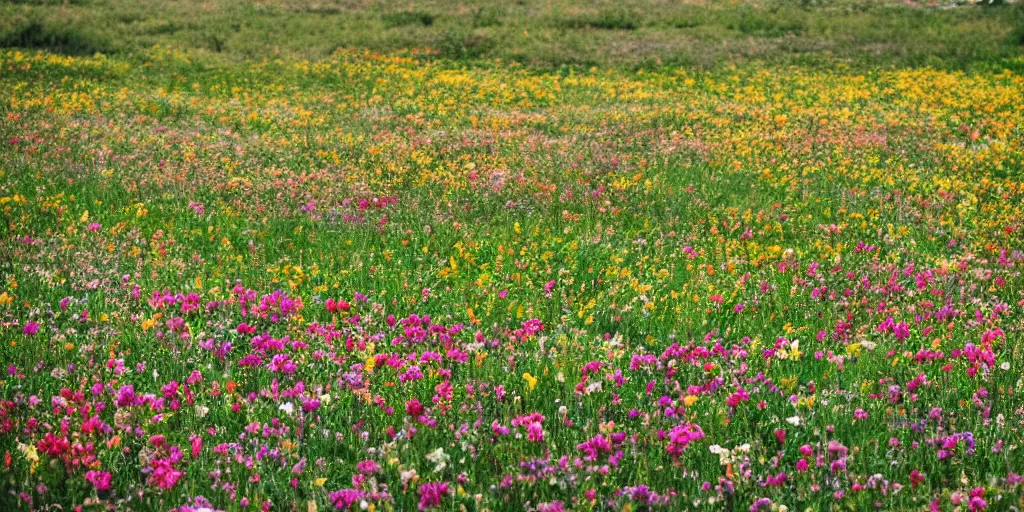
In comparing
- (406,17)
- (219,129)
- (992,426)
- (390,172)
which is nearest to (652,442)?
(992,426)

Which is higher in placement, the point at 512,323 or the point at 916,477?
the point at 916,477

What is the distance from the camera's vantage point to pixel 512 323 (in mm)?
6062

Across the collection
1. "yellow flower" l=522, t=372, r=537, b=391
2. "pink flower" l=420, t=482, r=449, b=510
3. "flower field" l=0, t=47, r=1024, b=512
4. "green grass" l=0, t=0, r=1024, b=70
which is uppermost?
"green grass" l=0, t=0, r=1024, b=70

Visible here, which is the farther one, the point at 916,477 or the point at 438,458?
the point at 438,458

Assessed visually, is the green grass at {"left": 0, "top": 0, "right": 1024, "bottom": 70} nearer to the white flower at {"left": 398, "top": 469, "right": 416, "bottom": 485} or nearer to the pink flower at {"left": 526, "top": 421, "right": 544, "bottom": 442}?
the pink flower at {"left": 526, "top": 421, "right": 544, "bottom": 442}

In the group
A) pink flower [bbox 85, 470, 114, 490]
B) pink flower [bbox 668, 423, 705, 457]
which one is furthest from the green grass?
pink flower [bbox 85, 470, 114, 490]

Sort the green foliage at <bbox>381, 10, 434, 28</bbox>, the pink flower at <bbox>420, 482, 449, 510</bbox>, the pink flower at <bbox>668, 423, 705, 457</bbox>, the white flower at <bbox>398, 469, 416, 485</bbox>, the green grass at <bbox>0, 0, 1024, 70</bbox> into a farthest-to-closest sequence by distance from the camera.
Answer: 1. the green foliage at <bbox>381, 10, 434, 28</bbox>
2. the green grass at <bbox>0, 0, 1024, 70</bbox>
3. the pink flower at <bbox>668, 423, 705, 457</bbox>
4. the white flower at <bbox>398, 469, 416, 485</bbox>
5. the pink flower at <bbox>420, 482, 449, 510</bbox>

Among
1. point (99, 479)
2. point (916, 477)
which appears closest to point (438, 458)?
point (99, 479)

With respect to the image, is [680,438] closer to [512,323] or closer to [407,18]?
[512,323]

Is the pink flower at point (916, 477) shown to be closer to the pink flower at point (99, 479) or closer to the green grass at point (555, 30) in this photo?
the pink flower at point (99, 479)

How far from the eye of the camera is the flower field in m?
3.80

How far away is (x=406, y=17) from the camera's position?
1496 inches

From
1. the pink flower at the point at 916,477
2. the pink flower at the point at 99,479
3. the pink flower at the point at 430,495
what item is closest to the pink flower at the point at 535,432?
the pink flower at the point at 430,495

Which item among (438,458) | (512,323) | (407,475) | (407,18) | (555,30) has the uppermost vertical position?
(407,18)
